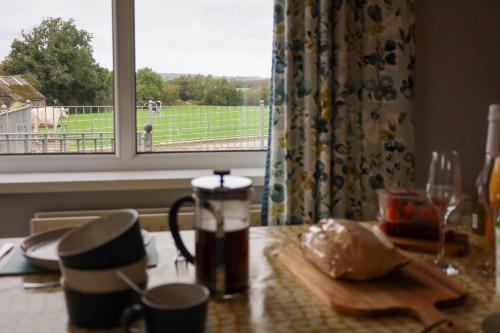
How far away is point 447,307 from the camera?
0.95m

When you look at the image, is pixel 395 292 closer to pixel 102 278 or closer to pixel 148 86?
pixel 102 278

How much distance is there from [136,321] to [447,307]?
52 centimetres

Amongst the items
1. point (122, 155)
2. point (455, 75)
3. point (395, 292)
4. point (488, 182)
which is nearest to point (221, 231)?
point (395, 292)

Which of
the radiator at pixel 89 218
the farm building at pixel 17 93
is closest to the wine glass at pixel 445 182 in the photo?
the radiator at pixel 89 218

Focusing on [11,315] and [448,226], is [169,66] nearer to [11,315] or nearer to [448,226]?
[448,226]

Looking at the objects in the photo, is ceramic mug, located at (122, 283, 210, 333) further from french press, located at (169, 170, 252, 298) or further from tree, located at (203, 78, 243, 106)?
tree, located at (203, 78, 243, 106)

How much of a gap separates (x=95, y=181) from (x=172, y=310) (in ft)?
5.37

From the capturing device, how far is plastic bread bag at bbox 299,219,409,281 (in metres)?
1.01

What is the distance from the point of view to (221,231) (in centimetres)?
94

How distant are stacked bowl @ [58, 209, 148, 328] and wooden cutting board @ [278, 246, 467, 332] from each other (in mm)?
338

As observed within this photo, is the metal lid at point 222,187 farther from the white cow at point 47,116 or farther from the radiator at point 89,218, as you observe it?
the white cow at point 47,116

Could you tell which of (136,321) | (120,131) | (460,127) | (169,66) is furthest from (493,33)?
(136,321)

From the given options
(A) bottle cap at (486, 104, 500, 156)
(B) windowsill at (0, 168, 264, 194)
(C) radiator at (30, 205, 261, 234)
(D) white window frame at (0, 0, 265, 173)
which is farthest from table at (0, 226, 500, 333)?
(D) white window frame at (0, 0, 265, 173)

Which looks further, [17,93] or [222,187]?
[17,93]
